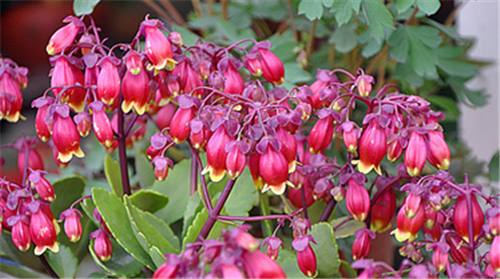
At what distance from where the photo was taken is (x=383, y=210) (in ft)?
1.77

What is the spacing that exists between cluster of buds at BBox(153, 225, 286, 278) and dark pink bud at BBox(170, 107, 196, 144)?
0.51 feet

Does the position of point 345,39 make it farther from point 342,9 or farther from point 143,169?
point 143,169

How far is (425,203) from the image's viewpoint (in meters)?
0.44

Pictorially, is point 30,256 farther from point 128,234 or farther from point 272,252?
point 272,252

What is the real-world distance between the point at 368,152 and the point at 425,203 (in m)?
0.07

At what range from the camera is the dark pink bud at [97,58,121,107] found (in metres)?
0.47

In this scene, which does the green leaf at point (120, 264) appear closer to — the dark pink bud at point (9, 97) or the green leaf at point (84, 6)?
the dark pink bud at point (9, 97)

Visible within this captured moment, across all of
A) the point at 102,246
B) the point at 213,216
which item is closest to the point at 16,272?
the point at 102,246

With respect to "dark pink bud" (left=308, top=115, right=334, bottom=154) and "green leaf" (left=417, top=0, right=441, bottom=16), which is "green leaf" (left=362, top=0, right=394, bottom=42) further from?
"dark pink bud" (left=308, top=115, right=334, bottom=154)

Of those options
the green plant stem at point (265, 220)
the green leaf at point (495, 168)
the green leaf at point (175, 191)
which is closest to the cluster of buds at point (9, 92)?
the green leaf at point (175, 191)

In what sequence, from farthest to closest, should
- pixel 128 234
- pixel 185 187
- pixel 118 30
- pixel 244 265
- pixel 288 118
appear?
pixel 118 30, pixel 185 187, pixel 128 234, pixel 288 118, pixel 244 265

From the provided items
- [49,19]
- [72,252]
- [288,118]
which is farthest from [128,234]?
[49,19]

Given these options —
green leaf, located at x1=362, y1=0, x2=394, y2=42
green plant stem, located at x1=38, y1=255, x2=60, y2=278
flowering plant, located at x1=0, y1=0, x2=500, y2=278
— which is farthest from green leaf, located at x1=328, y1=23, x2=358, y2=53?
green plant stem, located at x1=38, y1=255, x2=60, y2=278

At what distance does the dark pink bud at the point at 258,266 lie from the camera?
296 mm
